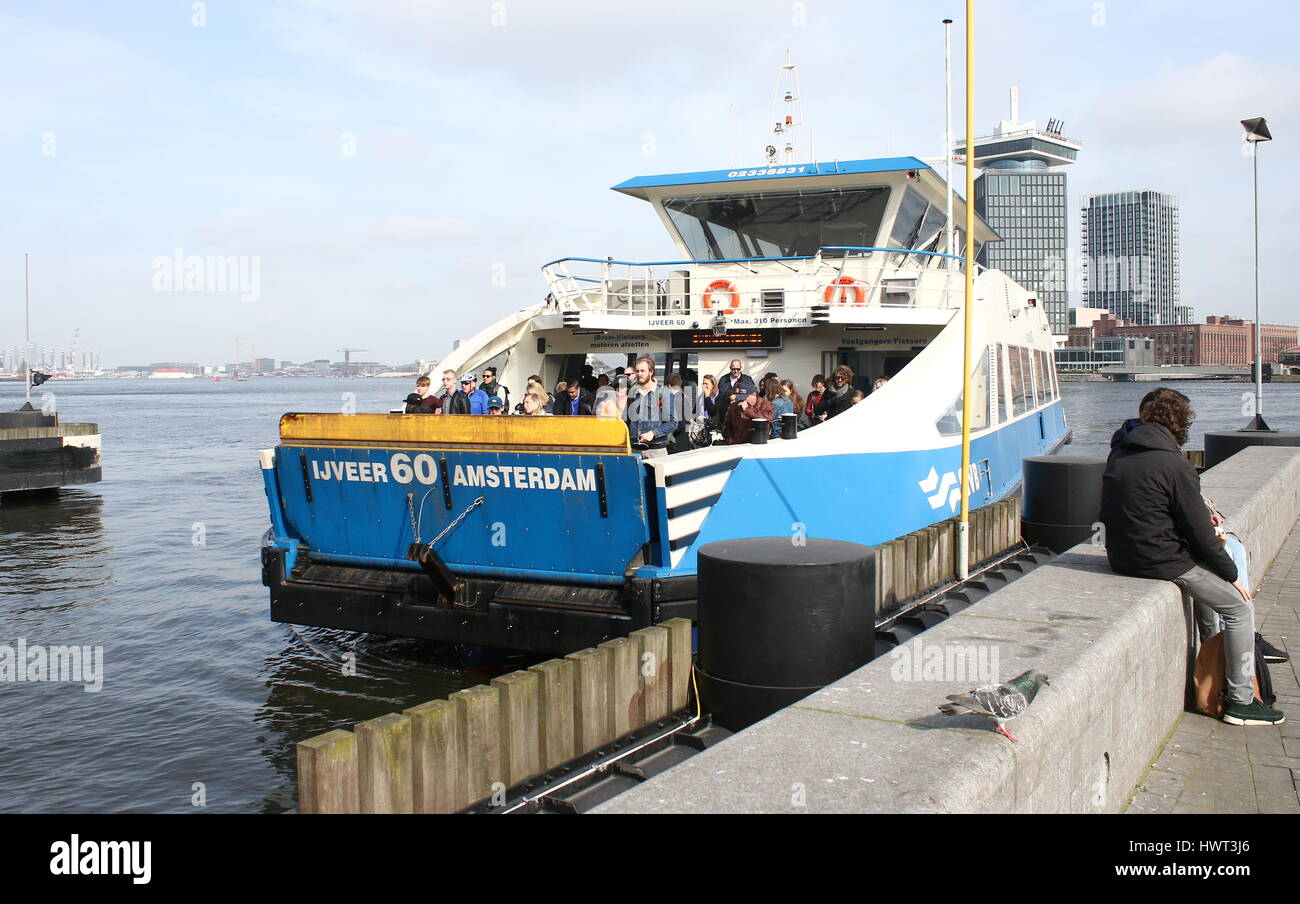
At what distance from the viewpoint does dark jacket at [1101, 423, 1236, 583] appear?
5785mm

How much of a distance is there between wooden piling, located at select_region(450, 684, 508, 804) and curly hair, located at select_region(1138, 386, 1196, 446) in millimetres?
4089

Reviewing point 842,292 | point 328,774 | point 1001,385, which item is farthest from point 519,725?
point 1001,385

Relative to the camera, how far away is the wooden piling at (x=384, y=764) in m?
4.55

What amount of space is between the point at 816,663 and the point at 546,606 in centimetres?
288

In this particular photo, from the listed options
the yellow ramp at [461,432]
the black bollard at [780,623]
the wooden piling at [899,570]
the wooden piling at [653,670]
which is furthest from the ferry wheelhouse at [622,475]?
the black bollard at [780,623]

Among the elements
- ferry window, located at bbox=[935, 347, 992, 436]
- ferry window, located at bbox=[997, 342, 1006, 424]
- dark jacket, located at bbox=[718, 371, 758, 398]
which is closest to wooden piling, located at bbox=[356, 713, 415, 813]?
dark jacket, located at bbox=[718, 371, 758, 398]

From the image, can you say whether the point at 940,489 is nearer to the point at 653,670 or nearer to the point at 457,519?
the point at 457,519

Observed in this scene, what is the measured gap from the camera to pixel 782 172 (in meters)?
13.5

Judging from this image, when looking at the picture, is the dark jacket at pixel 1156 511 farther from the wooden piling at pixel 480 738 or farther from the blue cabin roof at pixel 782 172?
the blue cabin roof at pixel 782 172

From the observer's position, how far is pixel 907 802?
343 cm

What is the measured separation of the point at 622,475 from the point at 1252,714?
416 centimetres

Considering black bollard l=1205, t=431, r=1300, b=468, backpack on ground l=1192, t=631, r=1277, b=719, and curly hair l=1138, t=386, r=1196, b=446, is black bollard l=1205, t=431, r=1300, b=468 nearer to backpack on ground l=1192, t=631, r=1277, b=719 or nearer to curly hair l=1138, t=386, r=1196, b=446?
curly hair l=1138, t=386, r=1196, b=446
